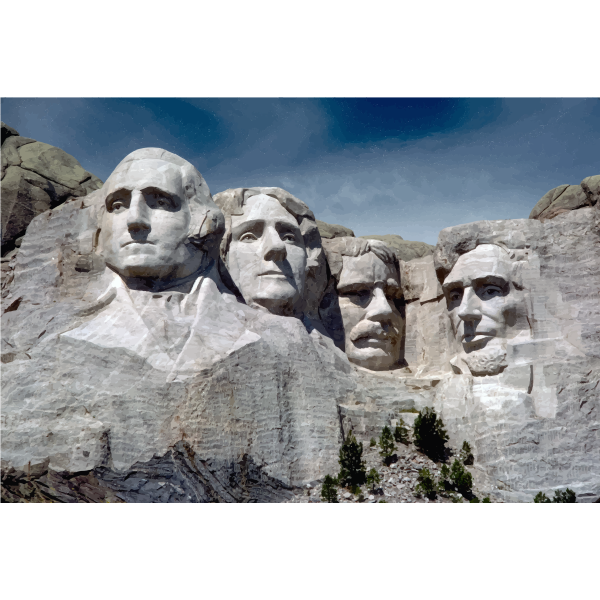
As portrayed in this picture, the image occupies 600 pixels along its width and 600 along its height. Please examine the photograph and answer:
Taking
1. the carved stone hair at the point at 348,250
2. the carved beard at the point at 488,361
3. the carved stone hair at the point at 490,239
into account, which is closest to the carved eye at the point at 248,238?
the carved stone hair at the point at 348,250

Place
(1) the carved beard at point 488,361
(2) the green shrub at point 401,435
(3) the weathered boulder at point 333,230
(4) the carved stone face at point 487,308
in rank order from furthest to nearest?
(3) the weathered boulder at point 333,230
(4) the carved stone face at point 487,308
(1) the carved beard at point 488,361
(2) the green shrub at point 401,435

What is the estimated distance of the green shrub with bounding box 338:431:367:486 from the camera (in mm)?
8531

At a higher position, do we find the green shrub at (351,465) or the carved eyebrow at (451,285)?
the carved eyebrow at (451,285)

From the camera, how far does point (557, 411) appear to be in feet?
29.5

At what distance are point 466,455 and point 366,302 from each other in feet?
8.39

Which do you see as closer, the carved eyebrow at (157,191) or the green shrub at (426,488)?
the green shrub at (426,488)

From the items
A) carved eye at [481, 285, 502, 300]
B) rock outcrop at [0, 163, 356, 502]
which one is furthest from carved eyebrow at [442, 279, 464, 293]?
rock outcrop at [0, 163, 356, 502]

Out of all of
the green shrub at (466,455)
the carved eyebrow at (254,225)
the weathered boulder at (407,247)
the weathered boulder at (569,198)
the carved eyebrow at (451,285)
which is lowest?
the green shrub at (466,455)

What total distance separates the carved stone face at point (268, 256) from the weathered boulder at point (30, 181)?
8.18ft

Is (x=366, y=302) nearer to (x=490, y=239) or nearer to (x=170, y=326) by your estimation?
(x=490, y=239)

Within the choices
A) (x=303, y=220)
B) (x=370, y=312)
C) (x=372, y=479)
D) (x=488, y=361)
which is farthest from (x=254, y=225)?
(x=372, y=479)

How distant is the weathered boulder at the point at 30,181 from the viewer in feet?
34.8

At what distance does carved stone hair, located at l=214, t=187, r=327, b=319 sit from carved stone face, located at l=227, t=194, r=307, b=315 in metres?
0.07

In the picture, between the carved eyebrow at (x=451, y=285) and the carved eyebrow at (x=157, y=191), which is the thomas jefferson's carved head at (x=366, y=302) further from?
the carved eyebrow at (x=157, y=191)
